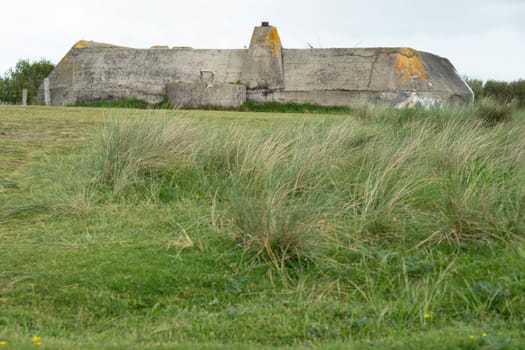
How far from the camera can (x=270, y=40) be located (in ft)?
52.1

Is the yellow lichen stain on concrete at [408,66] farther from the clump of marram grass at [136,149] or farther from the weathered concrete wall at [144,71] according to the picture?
the clump of marram grass at [136,149]

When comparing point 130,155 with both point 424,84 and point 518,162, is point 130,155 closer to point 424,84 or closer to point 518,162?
point 518,162

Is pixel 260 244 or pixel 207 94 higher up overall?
pixel 207 94

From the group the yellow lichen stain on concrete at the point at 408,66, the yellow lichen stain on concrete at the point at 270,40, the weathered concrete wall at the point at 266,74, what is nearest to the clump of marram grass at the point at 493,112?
the weathered concrete wall at the point at 266,74

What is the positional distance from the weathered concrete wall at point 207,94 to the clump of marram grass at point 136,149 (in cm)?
899

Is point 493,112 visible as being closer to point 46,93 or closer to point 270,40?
point 270,40

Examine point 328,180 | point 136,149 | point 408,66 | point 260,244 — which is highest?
point 408,66

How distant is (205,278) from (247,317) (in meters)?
0.55

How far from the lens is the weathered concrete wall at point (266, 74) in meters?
15.1

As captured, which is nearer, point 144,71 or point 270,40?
point 270,40

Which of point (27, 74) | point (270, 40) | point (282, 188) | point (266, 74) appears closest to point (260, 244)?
point (282, 188)

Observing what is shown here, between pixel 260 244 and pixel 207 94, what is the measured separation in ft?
38.5

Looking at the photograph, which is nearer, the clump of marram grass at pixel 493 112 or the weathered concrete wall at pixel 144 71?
the clump of marram grass at pixel 493 112

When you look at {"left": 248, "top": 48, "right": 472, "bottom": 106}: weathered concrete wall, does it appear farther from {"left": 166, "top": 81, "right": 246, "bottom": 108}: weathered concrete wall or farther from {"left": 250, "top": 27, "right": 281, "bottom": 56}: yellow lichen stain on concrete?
{"left": 166, "top": 81, "right": 246, "bottom": 108}: weathered concrete wall
